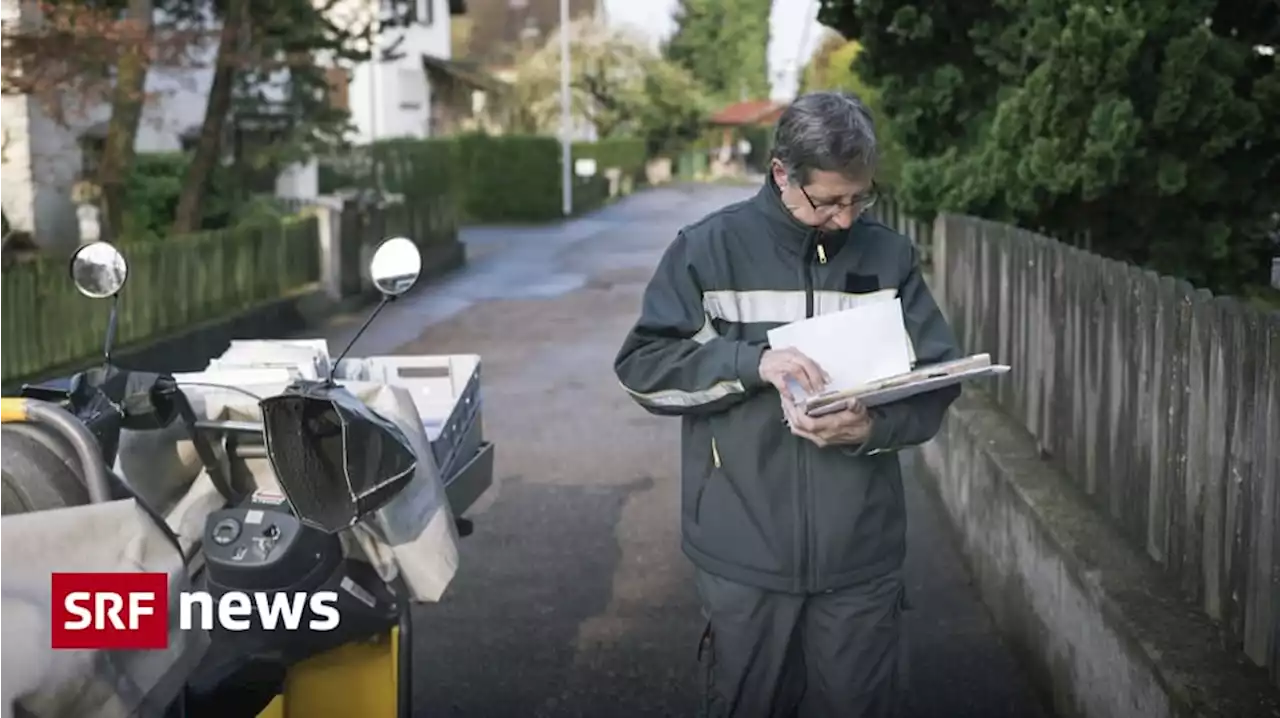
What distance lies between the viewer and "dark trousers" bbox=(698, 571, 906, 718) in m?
3.61

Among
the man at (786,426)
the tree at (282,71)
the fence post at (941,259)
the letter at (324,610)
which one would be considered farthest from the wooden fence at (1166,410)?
the tree at (282,71)

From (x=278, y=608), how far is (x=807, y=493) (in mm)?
1185

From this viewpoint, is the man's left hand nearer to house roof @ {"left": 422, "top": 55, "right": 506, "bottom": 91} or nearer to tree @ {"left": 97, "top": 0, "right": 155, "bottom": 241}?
tree @ {"left": 97, "top": 0, "right": 155, "bottom": 241}

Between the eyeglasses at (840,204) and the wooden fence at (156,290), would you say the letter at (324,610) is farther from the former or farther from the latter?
the wooden fence at (156,290)

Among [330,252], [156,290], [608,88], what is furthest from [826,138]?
[608,88]

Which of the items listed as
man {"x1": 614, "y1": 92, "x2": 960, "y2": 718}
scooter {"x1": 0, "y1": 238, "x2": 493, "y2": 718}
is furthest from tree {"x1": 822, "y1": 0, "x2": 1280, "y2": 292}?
scooter {"x1": 0, "y1": 238, "x2": 493, "y2": 718}

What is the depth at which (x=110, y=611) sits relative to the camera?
254 centimetres

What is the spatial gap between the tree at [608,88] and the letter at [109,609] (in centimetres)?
4997

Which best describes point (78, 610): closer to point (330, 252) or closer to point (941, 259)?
point (941, 259)

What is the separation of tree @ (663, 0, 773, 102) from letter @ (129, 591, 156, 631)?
8365 centimetres

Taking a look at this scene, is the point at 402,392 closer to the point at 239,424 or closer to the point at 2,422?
the point at 239,424

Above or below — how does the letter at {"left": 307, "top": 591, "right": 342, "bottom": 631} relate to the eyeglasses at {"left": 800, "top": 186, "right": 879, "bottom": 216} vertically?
below

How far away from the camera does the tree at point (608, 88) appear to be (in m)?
52.9

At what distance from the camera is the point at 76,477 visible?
118 inches
